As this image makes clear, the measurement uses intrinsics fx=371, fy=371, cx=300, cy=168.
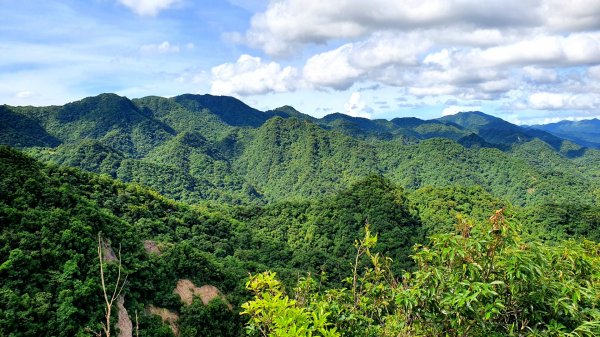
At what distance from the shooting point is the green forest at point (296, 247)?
562cm

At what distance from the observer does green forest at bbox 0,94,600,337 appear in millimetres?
5617

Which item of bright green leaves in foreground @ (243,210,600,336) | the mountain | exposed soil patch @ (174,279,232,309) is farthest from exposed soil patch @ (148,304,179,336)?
the mountain

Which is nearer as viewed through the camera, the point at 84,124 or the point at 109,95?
the point at 84,124

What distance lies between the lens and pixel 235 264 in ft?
140

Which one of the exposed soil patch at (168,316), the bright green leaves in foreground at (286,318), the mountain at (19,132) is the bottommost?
the exposed soil patch at (168,316)

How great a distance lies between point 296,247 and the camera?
208 feet

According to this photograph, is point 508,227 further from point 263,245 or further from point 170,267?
point 263,245

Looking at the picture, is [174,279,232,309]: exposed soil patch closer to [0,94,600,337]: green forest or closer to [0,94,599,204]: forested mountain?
[0,94,600,337]: green forest

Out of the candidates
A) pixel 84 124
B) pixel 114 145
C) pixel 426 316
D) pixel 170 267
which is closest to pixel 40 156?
pixel 114 145

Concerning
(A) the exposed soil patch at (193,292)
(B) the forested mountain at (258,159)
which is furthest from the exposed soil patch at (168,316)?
(B) the forested mountain at (258,159)

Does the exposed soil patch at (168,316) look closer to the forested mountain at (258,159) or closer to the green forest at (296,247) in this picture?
the green forest at (296,247)

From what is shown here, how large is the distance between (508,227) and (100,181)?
51.6 meters

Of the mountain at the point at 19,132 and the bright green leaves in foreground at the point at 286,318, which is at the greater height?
the mountain at the point at 19,132

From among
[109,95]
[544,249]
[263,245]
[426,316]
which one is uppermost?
[109,95]
